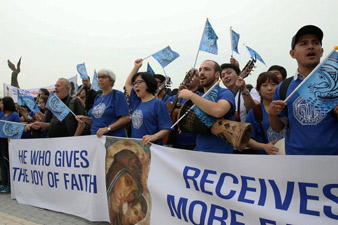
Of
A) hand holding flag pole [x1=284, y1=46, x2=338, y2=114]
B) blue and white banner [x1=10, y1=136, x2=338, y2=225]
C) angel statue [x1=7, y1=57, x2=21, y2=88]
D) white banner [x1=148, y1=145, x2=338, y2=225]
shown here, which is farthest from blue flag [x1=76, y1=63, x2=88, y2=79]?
angel statue [x1=7, y1=57, x2=21, y2=88]

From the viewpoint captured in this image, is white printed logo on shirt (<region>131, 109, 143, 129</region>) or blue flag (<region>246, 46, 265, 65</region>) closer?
white printed logo on shirt (<region>131, 109, 143, 129</region>)

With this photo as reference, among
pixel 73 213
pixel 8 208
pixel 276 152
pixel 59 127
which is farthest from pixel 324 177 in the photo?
pixel 8 208

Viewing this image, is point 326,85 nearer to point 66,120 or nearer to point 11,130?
point 66,120

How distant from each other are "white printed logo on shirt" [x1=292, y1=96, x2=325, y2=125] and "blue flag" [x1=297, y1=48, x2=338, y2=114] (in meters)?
0.18

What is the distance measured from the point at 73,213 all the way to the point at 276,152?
119 inches

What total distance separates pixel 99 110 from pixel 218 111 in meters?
2.15

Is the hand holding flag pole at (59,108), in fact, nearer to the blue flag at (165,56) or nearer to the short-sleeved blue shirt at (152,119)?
the short-sleeved blue shirt at (152,119)

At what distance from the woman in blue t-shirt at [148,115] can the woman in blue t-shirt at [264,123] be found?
960 mm

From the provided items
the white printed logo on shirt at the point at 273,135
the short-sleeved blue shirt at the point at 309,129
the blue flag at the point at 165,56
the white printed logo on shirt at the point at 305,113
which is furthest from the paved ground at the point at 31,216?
the blue flag at the point at 165,56

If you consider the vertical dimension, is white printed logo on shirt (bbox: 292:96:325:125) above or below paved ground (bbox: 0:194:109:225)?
above

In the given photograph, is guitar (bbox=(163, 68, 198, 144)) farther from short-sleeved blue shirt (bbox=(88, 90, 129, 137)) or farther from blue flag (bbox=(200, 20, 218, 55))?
blue flag (bbox=(200, 20, 218, 55))

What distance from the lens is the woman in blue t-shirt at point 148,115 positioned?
3557 millimetres

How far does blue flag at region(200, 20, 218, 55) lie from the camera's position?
515cm

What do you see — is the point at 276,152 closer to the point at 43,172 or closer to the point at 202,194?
the point at 202,194
